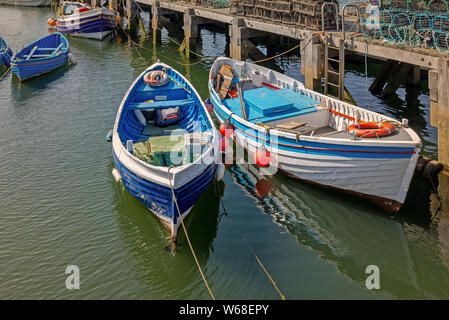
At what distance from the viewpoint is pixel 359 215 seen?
14.6 meters

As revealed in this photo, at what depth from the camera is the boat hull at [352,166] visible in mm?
13578

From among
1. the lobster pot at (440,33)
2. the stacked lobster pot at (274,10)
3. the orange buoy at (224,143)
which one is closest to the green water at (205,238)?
the orange buoy at (224,143)

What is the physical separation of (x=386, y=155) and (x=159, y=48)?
27239mm

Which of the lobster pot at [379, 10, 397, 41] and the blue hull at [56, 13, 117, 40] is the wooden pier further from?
the blue hull at [56, 13, 117, 40]

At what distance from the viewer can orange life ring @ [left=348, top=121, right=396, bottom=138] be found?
14.2m

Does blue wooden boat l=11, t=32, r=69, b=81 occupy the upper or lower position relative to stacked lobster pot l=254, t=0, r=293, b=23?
lower

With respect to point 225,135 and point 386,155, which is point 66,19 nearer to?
point 225,135

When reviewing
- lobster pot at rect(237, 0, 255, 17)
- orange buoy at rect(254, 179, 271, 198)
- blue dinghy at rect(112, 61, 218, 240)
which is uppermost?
lobster pot at rect(237, 0, 255, 17)

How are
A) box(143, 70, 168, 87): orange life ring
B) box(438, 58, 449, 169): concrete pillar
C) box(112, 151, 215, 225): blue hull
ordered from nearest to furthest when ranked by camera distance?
box(112, 151, 215, 225): blue hull < box(438, 58, 449, 169): concrete pillar < box(143, 70, 168, 87): orange life ring

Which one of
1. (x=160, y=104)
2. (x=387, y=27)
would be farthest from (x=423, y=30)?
(x=160, y=104)

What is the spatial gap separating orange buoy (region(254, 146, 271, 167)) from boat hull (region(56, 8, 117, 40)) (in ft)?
94.4

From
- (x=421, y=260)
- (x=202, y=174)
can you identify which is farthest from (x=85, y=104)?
(x=421, y=260)

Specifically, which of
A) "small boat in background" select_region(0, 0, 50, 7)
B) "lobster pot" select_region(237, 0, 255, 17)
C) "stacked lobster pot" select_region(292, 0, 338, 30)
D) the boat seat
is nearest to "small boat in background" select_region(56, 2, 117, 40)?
"lobster pot" select_region(237, 0, 255, 17)
